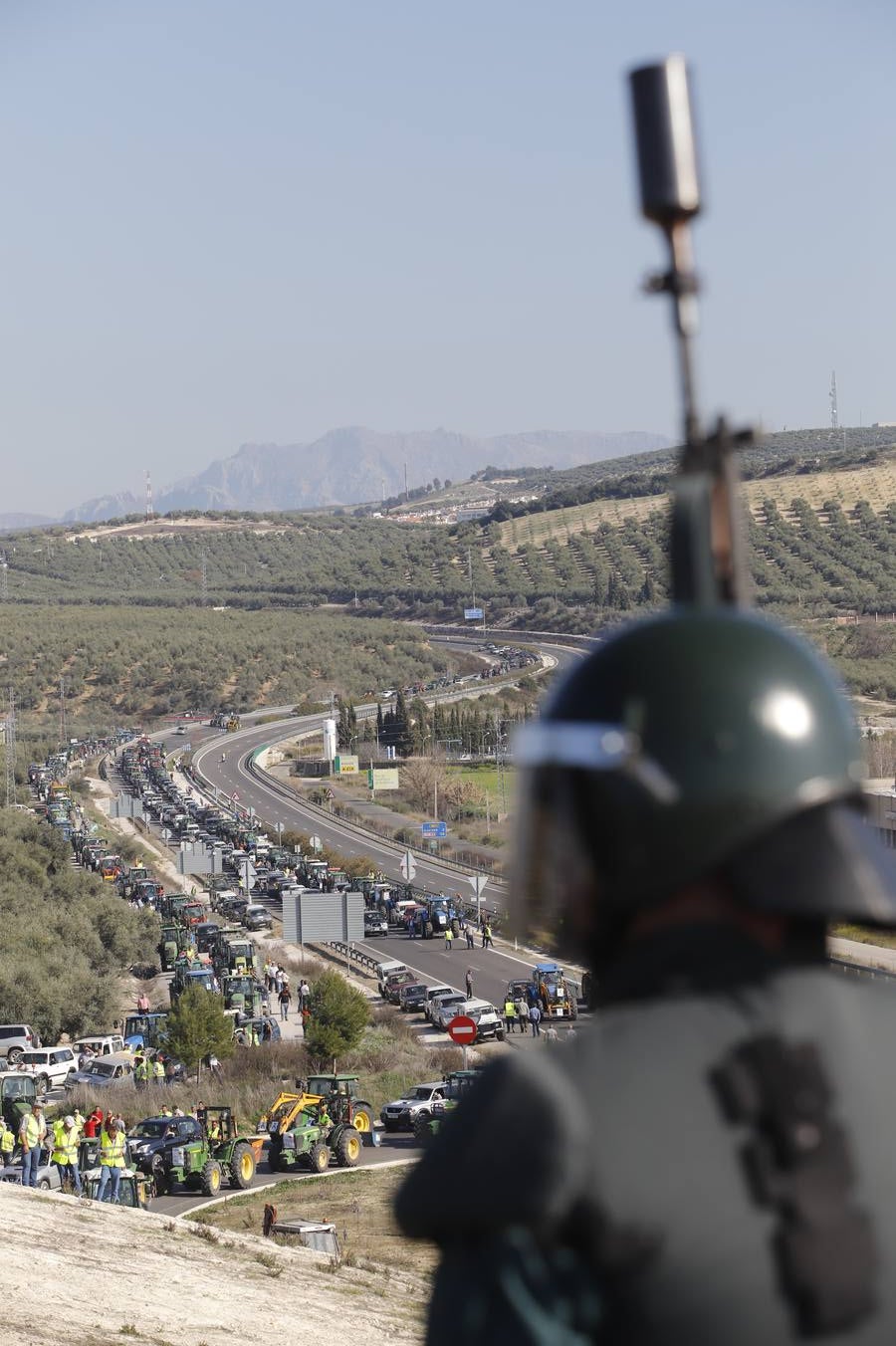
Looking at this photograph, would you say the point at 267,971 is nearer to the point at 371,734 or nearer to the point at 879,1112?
the point at 879,1112

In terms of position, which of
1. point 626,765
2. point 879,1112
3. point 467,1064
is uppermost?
point 626,765

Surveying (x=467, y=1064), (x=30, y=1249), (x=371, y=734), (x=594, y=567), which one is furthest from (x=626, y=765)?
(x=594, y=567)

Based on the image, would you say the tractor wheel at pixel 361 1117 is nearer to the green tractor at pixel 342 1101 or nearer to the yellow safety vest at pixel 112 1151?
the green tractor at pixel 342 1101

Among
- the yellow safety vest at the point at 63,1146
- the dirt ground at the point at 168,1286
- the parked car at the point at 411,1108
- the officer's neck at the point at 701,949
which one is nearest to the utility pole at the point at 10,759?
the parked car at the point at 411,1108

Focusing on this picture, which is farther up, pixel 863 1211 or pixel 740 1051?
pixel 740 1051

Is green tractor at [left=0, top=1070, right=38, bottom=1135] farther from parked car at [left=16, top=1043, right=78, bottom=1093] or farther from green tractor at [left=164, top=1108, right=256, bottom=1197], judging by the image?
green tractor at [left=164, top=1108, right=256, bottom=1197]

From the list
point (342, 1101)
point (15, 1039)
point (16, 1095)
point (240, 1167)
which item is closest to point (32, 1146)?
point (240, 1167)
